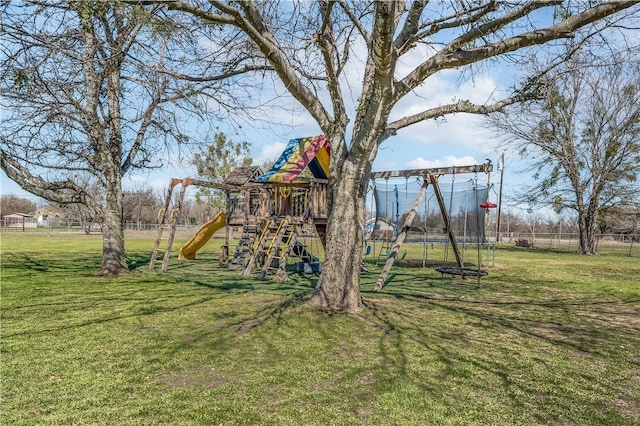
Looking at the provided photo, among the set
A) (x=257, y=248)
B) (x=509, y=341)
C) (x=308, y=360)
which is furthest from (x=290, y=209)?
(x=308, y=360)

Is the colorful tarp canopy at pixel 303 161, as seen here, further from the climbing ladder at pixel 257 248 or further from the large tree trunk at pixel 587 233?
the large tree trunk at pixel 587 233

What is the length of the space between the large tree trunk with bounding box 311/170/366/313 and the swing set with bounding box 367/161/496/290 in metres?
2.80

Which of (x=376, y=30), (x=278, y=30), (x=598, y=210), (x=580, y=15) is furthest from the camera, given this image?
Answer: (x=598, y=210)

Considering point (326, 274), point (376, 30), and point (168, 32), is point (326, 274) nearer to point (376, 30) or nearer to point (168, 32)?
point (376, 30)

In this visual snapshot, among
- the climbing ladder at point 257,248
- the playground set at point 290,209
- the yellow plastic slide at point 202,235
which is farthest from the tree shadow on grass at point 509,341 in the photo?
the yellow plastic slide at point 202,235

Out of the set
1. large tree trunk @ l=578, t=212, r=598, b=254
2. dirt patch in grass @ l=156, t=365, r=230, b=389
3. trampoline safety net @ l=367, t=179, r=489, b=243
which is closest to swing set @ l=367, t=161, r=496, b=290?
trampoline safety net @ l=367, t=179, r=489, b=243

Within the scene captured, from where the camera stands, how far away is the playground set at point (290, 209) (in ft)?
38.4

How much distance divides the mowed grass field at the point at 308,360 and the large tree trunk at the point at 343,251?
0.33m

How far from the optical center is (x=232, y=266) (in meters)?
14.1

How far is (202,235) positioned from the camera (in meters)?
16.9

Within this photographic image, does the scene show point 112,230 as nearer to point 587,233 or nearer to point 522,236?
point 587,233

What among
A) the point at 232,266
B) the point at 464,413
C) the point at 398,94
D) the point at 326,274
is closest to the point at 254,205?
the point at 232,266

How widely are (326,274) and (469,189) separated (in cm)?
963

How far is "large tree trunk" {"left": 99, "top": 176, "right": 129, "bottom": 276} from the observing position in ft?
35.5
